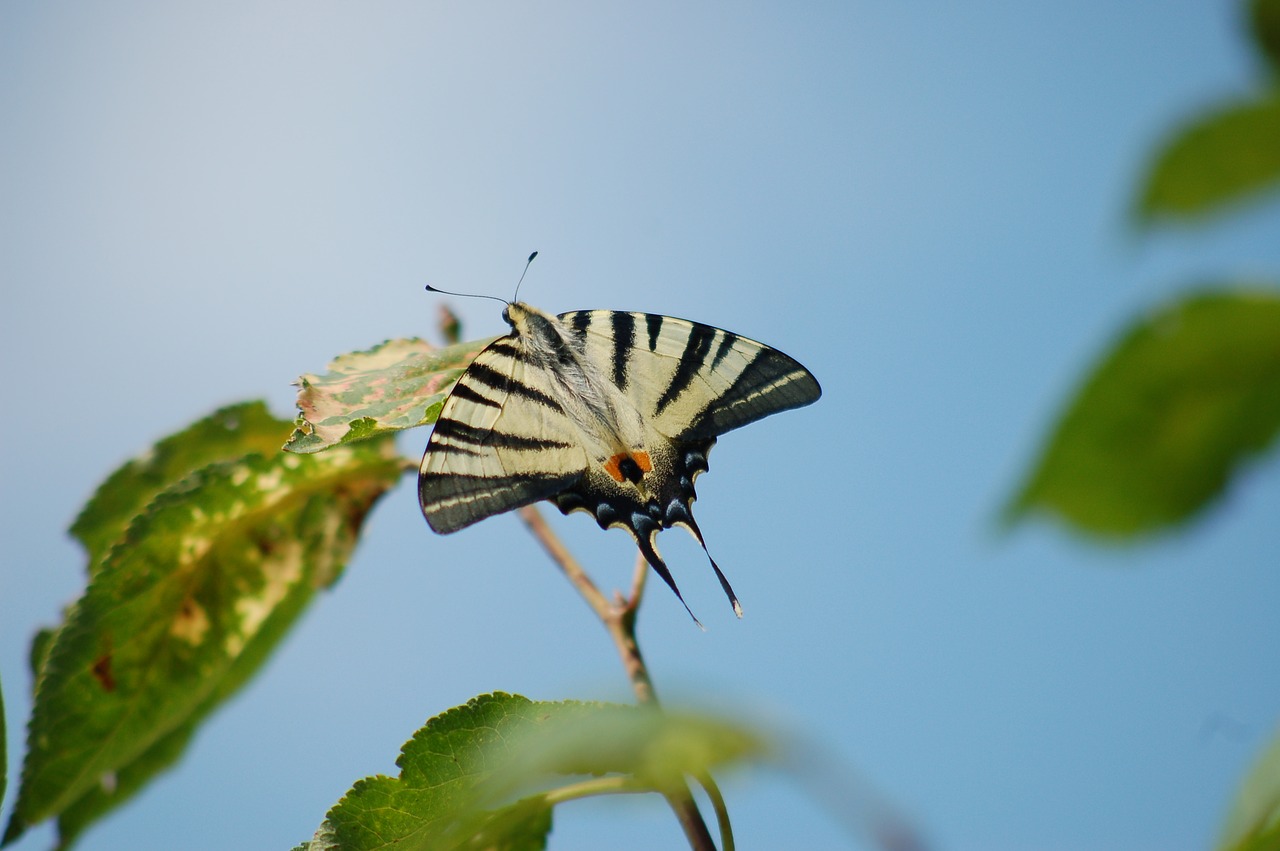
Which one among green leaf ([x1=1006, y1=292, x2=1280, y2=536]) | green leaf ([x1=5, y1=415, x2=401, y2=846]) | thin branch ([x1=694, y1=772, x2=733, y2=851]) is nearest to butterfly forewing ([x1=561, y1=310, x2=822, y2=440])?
green leaf ([x1=5, y1=415, x2=401, y2=846])

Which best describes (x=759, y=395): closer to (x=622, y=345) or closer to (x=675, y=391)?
(x=675, y=391)

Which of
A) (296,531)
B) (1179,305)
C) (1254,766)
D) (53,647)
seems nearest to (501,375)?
(296,531)

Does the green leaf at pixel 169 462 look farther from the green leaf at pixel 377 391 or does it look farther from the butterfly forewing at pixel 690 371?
the butterfly forewing at pixel 690 371

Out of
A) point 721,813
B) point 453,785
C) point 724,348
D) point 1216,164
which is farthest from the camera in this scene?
point 724,348

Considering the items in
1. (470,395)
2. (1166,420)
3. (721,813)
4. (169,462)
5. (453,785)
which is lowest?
(721,813)

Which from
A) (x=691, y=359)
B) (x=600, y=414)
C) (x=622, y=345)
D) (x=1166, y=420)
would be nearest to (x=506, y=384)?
(x=600, y=414)

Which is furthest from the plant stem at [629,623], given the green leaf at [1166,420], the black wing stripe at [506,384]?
the green leaf at [1166,420]

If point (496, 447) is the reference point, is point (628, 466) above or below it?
below

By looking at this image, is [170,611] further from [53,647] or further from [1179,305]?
[1179,305]
